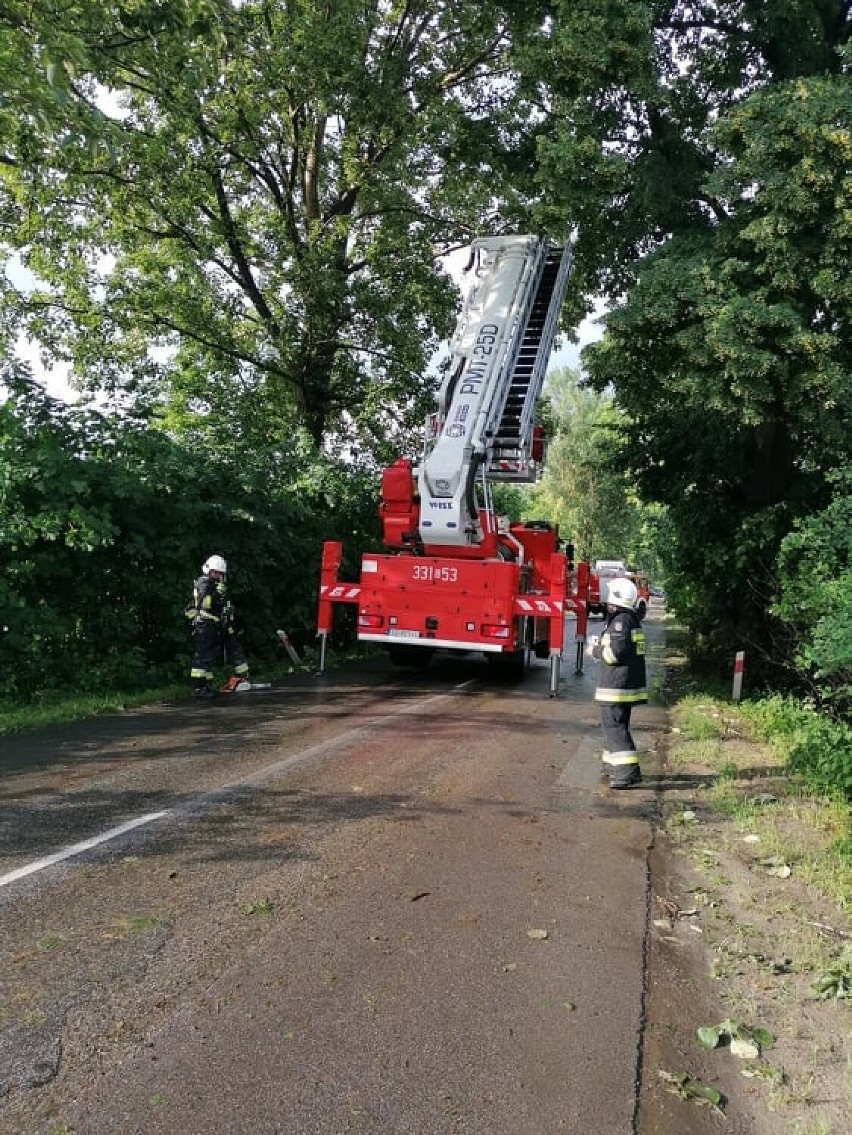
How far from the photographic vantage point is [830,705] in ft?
28.4

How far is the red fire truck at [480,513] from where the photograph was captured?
11.7 metres

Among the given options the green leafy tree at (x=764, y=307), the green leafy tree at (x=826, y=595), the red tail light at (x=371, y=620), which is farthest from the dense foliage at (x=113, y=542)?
the green leafy tree at (x=826, y=595)

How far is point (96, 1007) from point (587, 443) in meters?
57.7

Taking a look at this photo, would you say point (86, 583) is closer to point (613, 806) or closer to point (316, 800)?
point (316, 800)

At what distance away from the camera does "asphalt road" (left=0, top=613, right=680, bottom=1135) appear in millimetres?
2811

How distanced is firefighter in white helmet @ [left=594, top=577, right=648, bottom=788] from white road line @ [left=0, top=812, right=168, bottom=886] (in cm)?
346

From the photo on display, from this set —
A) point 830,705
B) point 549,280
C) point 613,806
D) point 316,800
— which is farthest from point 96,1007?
point 549,280

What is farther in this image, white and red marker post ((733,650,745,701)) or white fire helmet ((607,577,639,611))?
white and red marker post ((733,650,745,701))

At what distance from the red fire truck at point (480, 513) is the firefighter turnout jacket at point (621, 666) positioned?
4.32 metres

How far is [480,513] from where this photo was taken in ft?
39.7

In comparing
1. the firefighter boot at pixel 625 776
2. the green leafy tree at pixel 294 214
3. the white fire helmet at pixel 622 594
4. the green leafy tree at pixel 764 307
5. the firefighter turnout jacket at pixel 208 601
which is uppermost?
the green leafy tree at pixel 294 214

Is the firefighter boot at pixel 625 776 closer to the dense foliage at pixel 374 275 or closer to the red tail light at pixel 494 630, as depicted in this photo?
the dense foliage at pixel 374 275

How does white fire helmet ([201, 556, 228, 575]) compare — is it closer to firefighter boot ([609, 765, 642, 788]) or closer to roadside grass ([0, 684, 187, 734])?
roadside grass ([0, 684, 187, 734])

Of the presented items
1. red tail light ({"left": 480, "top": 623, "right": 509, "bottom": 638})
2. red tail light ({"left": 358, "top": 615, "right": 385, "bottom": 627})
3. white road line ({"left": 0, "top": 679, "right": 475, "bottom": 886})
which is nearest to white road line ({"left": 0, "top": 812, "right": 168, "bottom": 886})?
white road line ({"left": 0, "top": 679, "right": 475, "bottom": 886})
